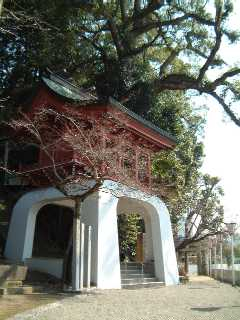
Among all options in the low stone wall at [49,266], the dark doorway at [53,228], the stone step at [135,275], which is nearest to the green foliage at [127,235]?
the dark doorway at [53,228]

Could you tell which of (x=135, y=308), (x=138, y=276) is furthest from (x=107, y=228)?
(x=135, y=308)

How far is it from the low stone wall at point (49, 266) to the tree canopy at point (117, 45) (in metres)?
8.80

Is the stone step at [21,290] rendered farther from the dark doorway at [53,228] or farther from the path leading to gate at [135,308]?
the dark doorway at [53,228]

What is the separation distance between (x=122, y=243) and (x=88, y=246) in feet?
27.9

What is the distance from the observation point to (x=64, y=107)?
1559 centimetres

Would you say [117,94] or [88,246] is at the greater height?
[117,94]

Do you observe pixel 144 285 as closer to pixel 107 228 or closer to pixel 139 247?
pixel 107 228

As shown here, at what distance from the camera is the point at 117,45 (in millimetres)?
22156

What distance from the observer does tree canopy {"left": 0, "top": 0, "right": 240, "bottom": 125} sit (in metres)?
20.1

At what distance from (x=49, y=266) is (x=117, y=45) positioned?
12.2 m

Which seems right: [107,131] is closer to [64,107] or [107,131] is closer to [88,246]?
[64,107]

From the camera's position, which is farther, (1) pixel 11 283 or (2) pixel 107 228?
(2) pixel 107 228

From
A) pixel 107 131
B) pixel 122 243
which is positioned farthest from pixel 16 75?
pixel 122 243

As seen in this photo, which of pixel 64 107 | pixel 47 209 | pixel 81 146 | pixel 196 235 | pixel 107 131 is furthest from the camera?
pixel 196 235
